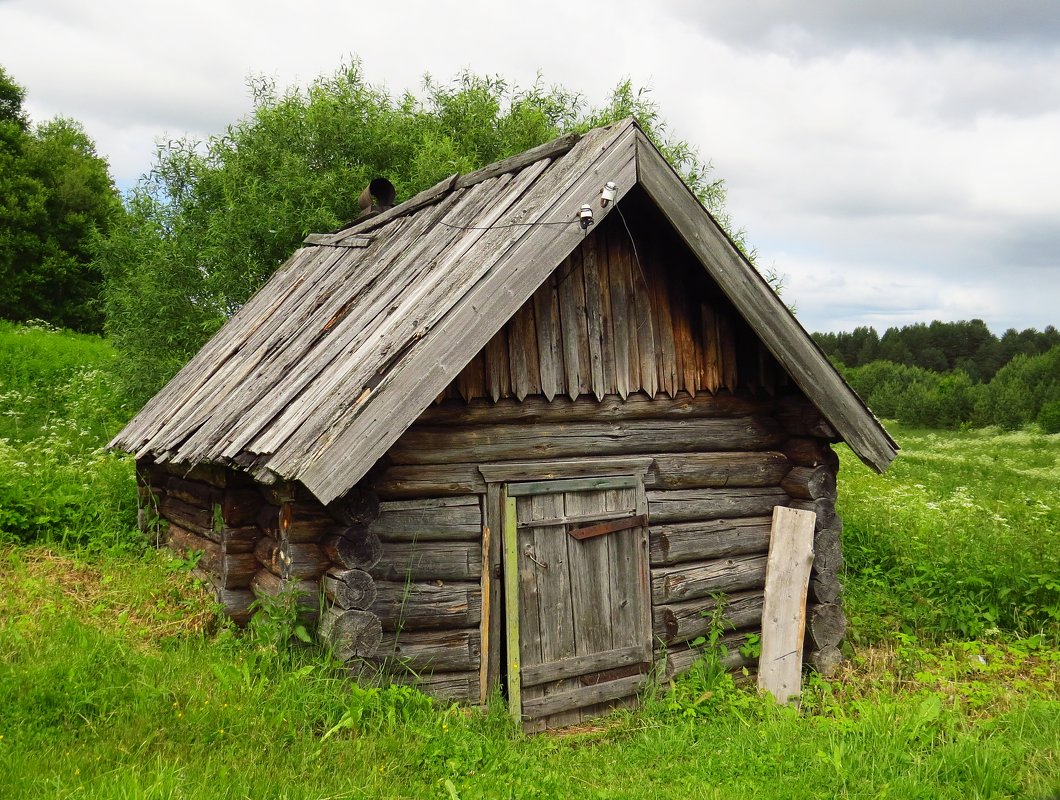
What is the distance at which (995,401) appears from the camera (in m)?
46.7

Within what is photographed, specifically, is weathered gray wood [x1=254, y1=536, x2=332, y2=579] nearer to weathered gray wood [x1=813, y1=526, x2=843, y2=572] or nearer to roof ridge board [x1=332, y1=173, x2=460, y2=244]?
roof ridge board [x1=332, y1=173, x2=460, y2=244]

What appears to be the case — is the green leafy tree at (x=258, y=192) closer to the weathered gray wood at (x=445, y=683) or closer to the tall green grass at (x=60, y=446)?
the tall green grass at (x=60, y=446)

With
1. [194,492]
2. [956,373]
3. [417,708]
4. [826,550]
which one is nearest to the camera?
[417,708]

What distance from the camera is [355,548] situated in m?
5.18

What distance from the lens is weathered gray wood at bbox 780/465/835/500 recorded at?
22.9ft

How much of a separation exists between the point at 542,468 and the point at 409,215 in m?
3.49

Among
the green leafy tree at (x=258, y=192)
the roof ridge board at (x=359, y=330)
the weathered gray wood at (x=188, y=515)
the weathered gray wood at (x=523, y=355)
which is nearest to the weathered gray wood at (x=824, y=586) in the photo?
the weathered gray wood at (x=523, y=355)

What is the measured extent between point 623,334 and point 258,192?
12144mm

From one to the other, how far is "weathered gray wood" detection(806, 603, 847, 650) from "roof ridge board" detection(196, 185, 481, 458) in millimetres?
4630

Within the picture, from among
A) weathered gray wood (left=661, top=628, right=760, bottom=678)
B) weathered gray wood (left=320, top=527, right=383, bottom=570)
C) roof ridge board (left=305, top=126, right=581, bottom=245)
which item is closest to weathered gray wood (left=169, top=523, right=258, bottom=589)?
weathered gray wood (left=320, top=527, right=383, bottom=570)

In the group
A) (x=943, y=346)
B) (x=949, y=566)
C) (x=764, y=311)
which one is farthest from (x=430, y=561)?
(x=943, y=346)

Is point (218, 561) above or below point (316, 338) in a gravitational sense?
below

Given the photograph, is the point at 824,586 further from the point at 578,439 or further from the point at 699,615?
the point at 578,439

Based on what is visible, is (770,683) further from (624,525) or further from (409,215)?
(409,215)
